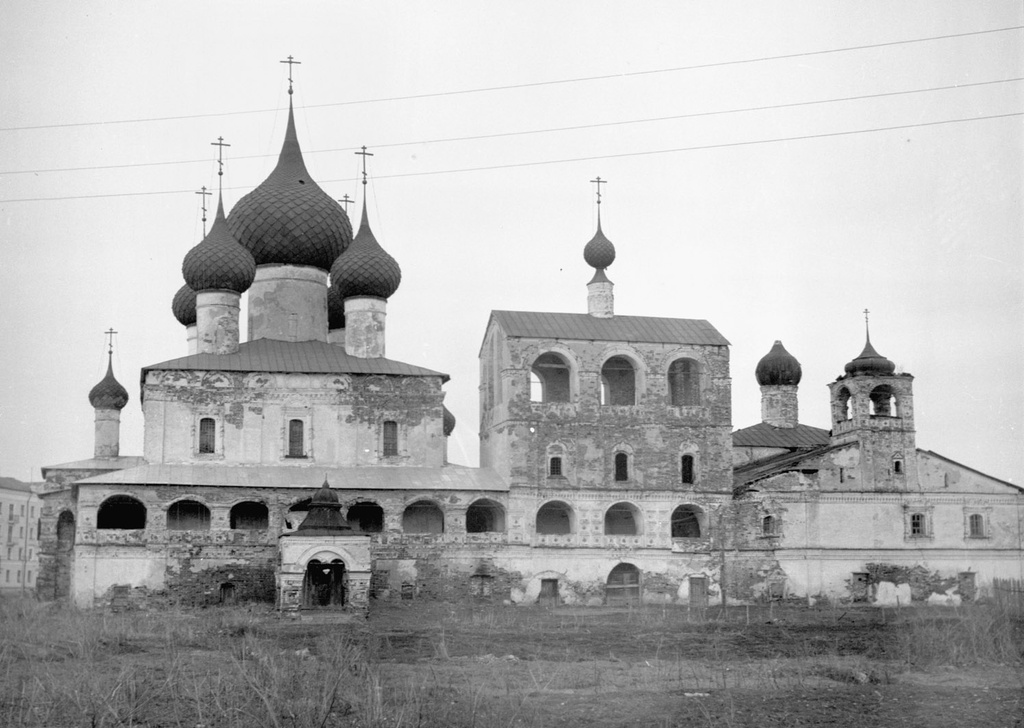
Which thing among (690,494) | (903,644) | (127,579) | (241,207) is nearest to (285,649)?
(903,644)

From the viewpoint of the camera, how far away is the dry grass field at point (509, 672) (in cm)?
1421

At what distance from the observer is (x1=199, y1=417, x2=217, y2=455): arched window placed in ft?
109

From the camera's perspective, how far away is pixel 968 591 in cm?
3469

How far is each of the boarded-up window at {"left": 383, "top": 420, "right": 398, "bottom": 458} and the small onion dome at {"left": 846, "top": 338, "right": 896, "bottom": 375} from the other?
39.1 feet

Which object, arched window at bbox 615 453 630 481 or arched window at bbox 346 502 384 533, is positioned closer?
arched window at bbox 346 502 384 533

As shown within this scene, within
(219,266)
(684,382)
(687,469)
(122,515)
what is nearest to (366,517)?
(122,515)

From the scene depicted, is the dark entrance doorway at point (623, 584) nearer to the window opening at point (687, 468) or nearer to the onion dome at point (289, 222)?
the window opening at point (687, 468)

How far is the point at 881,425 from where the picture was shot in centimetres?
3503

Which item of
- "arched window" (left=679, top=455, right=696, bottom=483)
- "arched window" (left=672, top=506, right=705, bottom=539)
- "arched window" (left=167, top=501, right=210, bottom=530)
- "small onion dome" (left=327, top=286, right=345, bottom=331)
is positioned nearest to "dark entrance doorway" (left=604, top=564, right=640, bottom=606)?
"arched window" (left=672, top=506, right=705, bottom=539)

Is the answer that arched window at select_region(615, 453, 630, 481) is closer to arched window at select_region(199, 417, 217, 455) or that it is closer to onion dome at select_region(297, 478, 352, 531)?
onion dome at select_region(297, 478, 352, 531)

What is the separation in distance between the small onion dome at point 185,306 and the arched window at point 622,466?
1304 centimetres

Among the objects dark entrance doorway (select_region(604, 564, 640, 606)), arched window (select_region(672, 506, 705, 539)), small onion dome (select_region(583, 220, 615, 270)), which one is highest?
small onion dome (select_region(583, 220, 615, 270))

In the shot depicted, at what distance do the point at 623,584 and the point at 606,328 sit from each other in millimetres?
6634

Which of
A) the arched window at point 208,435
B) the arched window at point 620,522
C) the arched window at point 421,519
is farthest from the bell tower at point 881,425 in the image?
the arched window at point 208,435
